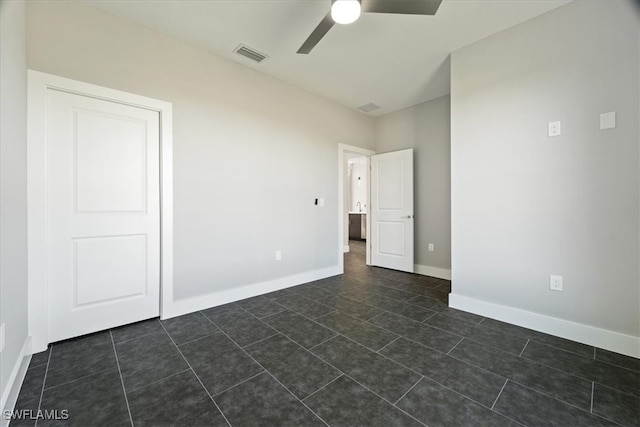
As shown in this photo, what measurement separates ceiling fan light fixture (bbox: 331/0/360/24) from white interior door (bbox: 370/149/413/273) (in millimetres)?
2839

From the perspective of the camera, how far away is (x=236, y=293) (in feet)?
9.90

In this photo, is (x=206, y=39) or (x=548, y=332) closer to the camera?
(x=548, y=332)

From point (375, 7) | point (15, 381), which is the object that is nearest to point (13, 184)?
point (15, 381)

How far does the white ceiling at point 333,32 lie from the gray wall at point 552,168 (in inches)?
11.4

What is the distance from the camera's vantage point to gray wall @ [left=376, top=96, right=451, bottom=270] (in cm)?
397

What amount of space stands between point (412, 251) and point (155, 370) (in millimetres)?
3635

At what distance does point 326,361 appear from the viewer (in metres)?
1.84

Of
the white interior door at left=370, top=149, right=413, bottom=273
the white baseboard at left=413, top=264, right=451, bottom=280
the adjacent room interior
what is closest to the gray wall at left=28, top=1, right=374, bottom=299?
the adjacent room interior

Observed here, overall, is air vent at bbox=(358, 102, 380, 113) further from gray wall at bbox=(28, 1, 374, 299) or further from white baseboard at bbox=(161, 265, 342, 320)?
white baseboard at bbox=(161, 265, 342, 320)

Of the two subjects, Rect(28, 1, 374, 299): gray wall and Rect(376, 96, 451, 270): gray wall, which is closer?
Rect(28, 1, 374, 299): gray wall

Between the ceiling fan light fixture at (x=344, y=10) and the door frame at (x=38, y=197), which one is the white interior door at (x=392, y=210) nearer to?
the ceiling fan light fixture at (x=344, y=10)

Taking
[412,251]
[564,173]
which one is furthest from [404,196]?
[564,173]

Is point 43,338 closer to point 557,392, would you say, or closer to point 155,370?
point 155,370

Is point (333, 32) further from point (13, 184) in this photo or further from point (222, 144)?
point (13, 184)
